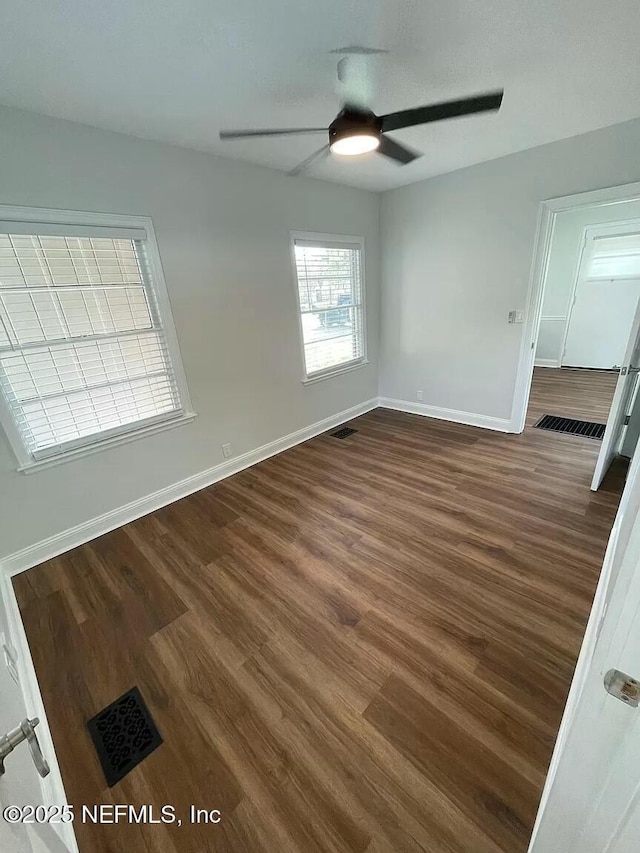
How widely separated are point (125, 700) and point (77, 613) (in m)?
0.71

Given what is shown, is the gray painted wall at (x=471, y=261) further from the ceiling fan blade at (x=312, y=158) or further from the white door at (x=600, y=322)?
the white door at (x=600, y=322)

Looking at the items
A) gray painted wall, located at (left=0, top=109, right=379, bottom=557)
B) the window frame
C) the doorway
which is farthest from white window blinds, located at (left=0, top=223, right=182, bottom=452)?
the doorway

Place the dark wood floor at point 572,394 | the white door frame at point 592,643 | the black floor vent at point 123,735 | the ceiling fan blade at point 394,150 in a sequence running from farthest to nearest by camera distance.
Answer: the dark wood floor at point 572,394 → the ceiling fan blade at point 394,150 → the black floor vent at point 123,735 → the white door frame at point 592,643

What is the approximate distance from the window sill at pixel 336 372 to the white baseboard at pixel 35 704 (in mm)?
2838

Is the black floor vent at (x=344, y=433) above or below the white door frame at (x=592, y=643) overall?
below

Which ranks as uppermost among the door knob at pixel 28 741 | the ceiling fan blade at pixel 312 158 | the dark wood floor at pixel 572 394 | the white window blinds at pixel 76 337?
the ceiling fan blade at pixel 312 158

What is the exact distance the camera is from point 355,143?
1.78 meters

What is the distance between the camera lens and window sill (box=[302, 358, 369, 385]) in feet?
12.4

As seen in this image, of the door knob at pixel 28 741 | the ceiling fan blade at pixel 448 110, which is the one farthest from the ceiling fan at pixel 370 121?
the door knob at pixel 28 741

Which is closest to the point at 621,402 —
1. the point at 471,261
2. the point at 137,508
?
the point at 471,261

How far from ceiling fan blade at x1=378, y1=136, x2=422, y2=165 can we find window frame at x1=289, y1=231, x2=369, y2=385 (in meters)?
1.39

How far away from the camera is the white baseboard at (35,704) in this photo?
1.03m

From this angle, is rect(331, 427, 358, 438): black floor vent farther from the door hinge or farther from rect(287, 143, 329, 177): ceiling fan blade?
the door hinge

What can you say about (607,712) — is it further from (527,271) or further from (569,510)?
(527,271)
